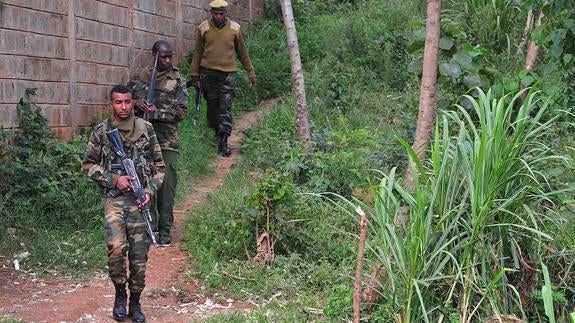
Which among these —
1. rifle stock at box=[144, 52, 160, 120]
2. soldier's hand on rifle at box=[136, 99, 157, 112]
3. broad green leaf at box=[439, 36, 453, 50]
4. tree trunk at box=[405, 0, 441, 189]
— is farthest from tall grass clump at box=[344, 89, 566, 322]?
rifle stock at box=[144, 52, 160, 120]

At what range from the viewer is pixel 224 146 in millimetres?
10164

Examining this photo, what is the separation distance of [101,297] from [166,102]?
6.27 ft

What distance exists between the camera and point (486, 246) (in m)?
4.88

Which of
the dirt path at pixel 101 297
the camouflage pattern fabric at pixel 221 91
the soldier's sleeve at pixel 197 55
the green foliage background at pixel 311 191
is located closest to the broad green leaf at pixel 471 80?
the green foliage background at pixel 311 191

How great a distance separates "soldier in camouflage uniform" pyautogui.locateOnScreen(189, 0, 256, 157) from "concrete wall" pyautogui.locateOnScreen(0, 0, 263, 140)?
0.80 metres

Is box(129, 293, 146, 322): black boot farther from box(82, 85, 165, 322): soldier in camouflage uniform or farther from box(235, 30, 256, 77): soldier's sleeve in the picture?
box(235, 30, 256, 77): soldier's sleeve

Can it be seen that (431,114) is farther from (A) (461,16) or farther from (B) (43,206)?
(A) (461,16)

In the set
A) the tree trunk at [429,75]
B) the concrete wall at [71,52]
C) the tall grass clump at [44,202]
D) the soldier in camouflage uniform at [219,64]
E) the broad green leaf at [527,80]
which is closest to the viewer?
the tree trunk at [429,75]

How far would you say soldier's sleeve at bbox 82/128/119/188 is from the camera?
17.3 ft

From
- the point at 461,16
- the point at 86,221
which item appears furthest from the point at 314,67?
the point at 86,221

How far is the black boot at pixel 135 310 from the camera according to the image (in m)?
5.37

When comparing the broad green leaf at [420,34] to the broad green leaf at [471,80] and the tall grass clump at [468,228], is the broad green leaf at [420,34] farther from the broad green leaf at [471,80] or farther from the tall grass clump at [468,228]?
the tall grass clump at [468,228]

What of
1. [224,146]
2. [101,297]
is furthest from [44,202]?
[224,146]

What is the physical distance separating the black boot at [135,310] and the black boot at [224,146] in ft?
15.8
